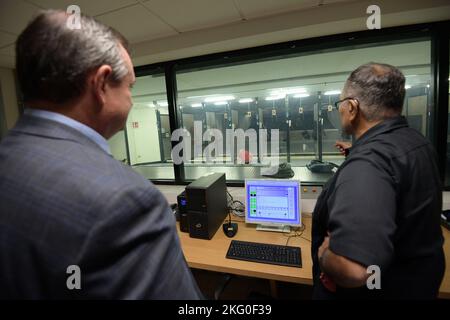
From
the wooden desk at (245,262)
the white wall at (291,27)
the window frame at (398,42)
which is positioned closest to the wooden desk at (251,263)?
the wooden desk at (245,262)

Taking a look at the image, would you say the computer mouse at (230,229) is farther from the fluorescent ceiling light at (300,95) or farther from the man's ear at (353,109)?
the fluorescent ceiling light at (300,95)

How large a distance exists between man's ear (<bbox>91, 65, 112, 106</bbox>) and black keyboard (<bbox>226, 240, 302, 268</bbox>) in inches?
46.3

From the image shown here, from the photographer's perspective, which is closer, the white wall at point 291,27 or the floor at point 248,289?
the white wall at point 291,27

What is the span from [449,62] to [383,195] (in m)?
1.82

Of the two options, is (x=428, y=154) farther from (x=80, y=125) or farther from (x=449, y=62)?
(x=449, y=62)

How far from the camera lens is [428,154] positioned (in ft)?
2.52

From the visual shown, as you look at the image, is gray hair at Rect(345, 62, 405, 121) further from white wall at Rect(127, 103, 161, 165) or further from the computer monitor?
white wall at Rect(127, 103, 161, 165)

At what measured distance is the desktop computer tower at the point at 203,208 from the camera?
1504mm

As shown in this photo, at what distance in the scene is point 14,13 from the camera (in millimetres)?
1441

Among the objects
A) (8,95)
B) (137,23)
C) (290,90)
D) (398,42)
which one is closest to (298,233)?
(398,42)

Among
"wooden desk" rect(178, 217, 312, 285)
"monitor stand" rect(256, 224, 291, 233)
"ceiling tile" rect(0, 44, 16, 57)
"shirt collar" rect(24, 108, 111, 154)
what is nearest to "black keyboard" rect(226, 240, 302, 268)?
"wooden desk" rect(178, 217, 312, 285)

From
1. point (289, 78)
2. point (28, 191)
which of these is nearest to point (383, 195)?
point (28, 191)

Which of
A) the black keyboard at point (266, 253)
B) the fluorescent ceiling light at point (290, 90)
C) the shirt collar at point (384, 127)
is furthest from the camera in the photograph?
the fluorescent ceiling light at point (290, 90)

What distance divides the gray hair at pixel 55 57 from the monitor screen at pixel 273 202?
4.47 feet
